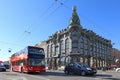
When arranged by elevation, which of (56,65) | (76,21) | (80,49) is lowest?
(56,65)

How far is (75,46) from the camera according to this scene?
8844 cm

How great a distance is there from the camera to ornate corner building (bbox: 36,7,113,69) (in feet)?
290

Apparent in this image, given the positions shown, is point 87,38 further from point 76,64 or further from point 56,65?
point 76,64

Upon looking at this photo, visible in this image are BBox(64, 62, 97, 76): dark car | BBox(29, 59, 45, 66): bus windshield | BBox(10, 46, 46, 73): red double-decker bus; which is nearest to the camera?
BBox(64, 62, 97, 76): dark car

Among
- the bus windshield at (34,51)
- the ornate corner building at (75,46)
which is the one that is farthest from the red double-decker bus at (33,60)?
the ornate corner building at (75,46)

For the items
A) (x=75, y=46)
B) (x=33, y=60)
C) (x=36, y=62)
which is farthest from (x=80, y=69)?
(x=75, y=46)

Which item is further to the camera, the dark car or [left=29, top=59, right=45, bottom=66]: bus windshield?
[left=29, top=59, right=45, bottom=66]: bus windshield

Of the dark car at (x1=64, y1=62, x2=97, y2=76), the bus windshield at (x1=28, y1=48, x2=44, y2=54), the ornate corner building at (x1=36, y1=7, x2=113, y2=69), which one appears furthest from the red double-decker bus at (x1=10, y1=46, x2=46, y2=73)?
the ornate corner building at (x1=36, y1=7, x2=113, y2=69)

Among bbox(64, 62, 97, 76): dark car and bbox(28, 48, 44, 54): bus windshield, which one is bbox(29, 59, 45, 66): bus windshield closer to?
bbox(28, 48, 44, 54): bus windshield

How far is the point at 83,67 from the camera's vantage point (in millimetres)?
27234

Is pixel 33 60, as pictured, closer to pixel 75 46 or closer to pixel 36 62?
pixel 36 62

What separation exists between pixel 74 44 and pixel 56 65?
1211cm

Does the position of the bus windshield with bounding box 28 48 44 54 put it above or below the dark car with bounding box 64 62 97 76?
above

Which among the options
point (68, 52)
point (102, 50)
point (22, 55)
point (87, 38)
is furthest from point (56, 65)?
point (22, 55)
